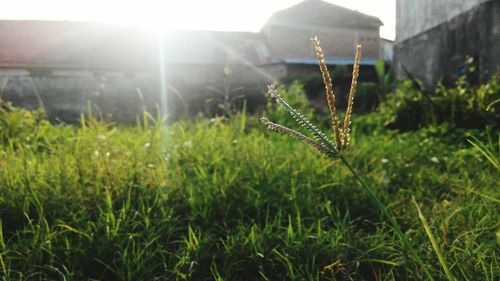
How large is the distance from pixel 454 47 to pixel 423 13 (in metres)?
1.02

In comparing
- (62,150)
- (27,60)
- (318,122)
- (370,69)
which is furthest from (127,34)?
(62,150)

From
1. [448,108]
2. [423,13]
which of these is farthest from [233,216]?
[423,13]

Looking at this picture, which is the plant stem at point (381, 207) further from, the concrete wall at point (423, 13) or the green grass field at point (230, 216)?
the concrete wall at point (423, 13)

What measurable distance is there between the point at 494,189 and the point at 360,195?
642 mm

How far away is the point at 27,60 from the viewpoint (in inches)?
516

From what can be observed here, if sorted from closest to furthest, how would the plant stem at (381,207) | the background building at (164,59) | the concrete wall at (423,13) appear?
the plant stem at (381,207) < the concrete wall at (423,13) < the background building at (164,59)

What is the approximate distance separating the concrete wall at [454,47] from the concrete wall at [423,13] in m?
0.04

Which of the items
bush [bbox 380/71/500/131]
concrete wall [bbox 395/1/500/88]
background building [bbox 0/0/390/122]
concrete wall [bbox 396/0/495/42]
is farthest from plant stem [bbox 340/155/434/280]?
background building [bbox 0/0/390/122]

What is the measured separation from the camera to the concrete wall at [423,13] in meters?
6.07

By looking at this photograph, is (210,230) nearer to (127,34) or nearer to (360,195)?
(360,195)

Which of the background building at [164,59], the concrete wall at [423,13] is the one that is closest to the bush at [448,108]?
the concrete wall at [423,13]

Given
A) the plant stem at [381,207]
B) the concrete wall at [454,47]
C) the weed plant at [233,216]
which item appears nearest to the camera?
the plant stem at [381,207]

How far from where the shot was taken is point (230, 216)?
7.23 ft

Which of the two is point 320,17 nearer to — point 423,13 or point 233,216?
point 423,13
